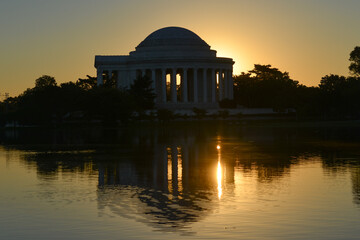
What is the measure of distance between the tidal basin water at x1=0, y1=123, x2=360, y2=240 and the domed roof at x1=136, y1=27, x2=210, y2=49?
140811mm

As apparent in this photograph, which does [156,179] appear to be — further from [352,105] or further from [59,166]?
[352,105]

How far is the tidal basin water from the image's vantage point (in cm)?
2231

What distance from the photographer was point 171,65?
618ft

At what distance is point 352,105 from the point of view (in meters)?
151

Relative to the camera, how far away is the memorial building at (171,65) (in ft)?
617

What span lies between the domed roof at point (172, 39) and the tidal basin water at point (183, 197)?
14081 centimetres

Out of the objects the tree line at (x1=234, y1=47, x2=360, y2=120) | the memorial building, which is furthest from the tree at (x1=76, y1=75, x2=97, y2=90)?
the tree line at (x1=234, y1=47, x2=360, y2=120)

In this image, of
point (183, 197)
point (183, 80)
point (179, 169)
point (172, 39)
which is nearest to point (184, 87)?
point (183, 80)

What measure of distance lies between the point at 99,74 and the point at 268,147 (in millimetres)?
133767

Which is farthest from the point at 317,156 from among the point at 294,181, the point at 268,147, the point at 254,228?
the point at 254,228

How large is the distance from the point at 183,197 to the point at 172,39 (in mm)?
163985

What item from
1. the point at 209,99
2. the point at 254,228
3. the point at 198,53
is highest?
the point at 198,53

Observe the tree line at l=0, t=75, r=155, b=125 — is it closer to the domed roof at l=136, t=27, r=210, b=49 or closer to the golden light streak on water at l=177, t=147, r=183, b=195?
the domed roof at l=136, t=27, r=210, b=49

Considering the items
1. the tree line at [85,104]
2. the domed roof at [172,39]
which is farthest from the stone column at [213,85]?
the tree line at [85,104]
